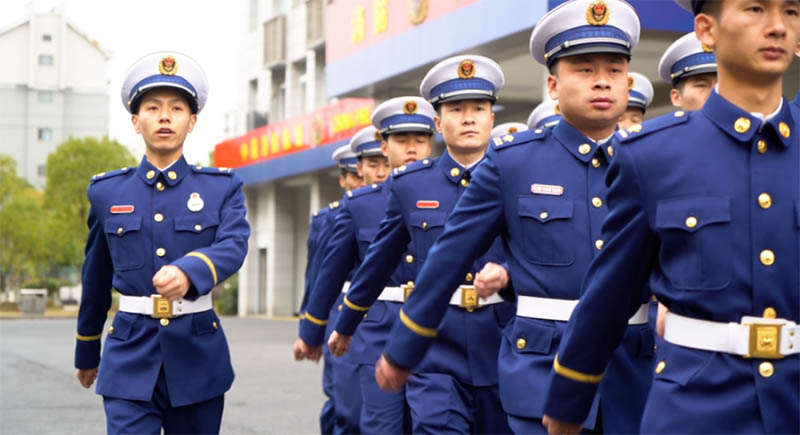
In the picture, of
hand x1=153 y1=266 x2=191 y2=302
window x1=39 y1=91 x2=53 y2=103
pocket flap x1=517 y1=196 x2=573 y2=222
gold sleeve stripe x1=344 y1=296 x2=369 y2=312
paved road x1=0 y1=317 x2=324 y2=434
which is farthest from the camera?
window x1=39 y1=91 x2=53 y2=103

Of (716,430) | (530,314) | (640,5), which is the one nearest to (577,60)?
(530,314)

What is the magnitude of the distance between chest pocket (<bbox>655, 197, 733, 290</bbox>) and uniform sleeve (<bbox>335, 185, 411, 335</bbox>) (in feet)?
11.1

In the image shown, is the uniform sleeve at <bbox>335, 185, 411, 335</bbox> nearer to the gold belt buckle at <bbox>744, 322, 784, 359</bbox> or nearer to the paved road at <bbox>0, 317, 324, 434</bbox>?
the gold belt buckle at <bbox>744, 322, 784, 359</bbox>

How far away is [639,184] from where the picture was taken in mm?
3398

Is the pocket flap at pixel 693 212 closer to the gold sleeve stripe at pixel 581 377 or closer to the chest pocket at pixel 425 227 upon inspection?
the gold sleeve stripe at pixel 581 377

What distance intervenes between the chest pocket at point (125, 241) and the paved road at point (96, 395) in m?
4.48

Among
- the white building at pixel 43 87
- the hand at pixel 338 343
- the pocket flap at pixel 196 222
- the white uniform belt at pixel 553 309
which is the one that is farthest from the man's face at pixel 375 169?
the white building at pixel 43 87

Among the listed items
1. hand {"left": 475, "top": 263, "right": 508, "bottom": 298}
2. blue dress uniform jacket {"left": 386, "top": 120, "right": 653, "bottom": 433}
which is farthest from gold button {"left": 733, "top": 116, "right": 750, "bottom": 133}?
hand {"left": 475, "top": 263, "right": 508, "bottom": 298}

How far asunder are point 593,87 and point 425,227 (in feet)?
6.18

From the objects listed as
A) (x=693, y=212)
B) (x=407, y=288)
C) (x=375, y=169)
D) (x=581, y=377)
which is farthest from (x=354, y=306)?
(x=693, y=212)

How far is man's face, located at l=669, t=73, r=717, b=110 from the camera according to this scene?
6254 millimetres

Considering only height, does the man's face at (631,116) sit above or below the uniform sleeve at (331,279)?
above

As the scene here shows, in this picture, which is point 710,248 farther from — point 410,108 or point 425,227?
point 410,108

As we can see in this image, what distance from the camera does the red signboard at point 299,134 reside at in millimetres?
27766
